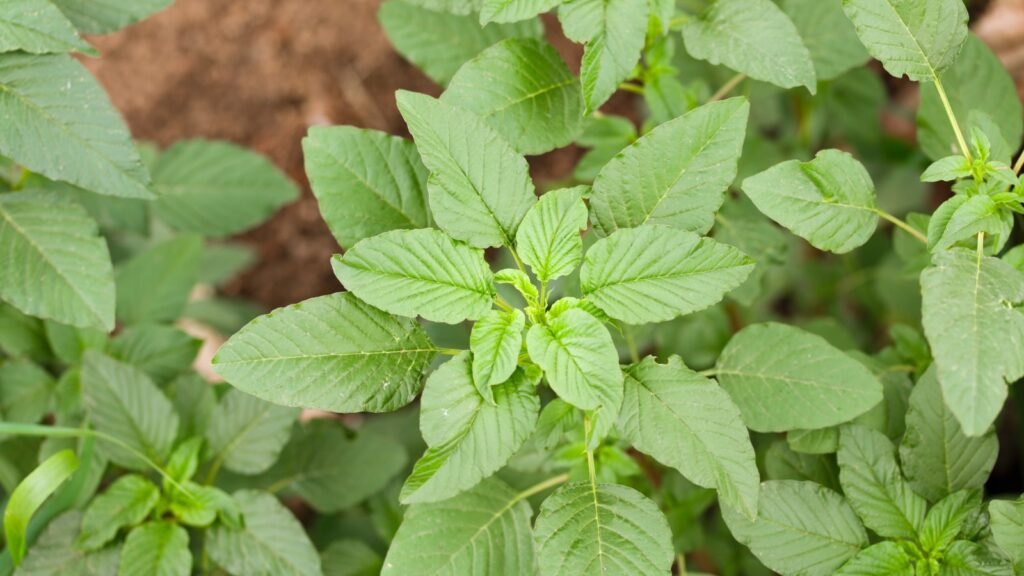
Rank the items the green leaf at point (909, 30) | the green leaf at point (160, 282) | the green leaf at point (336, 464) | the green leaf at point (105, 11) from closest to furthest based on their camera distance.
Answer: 1. the green leaf at point (909, 30)
2. the green leaf at point (105, 11)
3. the green leaf at point (336, 464)
4. the green leaf at point (160, 282)

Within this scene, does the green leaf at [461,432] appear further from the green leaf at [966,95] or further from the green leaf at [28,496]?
the green leaf at [966,95]

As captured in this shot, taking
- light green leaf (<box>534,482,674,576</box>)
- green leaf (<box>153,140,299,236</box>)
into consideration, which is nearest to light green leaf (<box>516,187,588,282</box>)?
light green leaf (<box>534,482,674,576</box>)

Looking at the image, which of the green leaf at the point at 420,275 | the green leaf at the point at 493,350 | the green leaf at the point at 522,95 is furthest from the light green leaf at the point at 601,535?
the green leaf at the point at 522,95

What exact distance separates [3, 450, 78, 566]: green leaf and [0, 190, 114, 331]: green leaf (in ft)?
0.85

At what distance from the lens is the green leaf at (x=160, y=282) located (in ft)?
6.88

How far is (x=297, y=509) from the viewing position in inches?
108

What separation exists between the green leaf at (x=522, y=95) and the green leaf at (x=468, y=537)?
0.60 metres

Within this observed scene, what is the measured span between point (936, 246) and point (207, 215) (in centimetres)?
161

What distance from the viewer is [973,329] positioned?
1.20m

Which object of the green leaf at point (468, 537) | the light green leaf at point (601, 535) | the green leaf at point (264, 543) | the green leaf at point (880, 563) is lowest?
the green leaf at point (264, 543)

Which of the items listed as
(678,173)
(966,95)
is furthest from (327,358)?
(966,95)

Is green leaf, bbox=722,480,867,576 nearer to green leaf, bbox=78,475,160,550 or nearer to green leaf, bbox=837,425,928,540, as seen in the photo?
green leaf, bbox=837,425,928,540

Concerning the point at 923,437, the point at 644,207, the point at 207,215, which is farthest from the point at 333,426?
the point at 923,437

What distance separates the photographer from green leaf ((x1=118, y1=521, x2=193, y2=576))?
1.59 m
